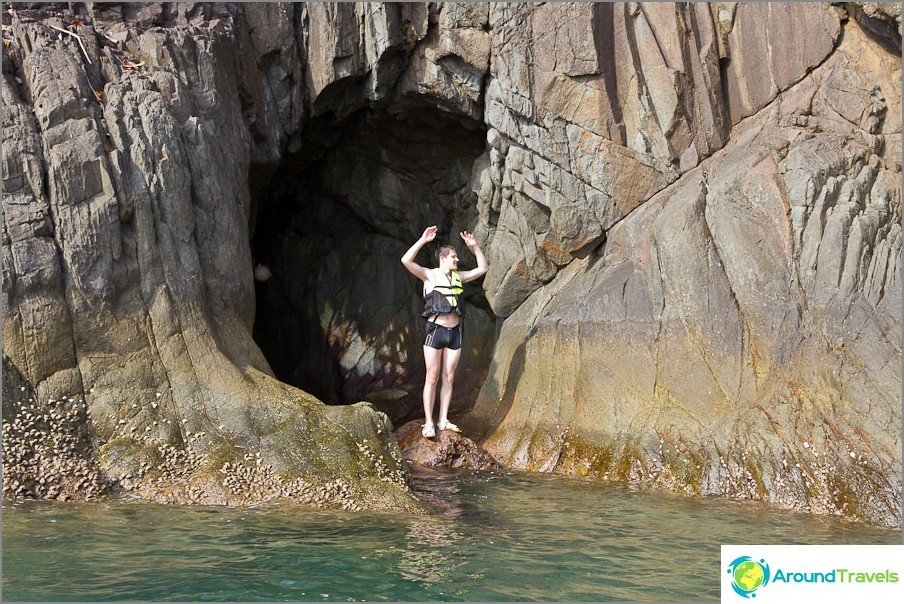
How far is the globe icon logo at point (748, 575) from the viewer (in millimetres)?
4914

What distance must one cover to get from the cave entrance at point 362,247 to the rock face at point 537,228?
0.53 m

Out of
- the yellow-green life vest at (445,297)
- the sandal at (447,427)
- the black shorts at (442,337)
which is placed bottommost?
the sandal at (447,427)

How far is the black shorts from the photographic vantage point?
33.8 ft

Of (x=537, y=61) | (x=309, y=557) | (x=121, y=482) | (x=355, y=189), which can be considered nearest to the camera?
(x=309, y=557)

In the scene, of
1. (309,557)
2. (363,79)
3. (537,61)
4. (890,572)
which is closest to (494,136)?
(537,61)

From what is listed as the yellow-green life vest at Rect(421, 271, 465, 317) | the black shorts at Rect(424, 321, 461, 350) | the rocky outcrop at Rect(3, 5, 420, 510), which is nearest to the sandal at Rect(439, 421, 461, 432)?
the black shorts at Rect(424, 321, 461, 350)

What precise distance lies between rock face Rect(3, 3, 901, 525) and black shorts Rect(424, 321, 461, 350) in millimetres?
1123

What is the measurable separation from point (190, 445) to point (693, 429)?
5012 mm

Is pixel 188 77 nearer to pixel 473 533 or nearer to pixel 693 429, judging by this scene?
pixel 473 533

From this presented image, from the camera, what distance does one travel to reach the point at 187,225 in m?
9.07

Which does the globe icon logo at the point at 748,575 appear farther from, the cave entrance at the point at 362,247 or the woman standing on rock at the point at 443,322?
the cave entrance at the point at 362,247

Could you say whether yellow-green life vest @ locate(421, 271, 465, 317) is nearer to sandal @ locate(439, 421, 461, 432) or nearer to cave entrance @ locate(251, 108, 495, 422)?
sandal @ locate(439, 421, 461, 432)

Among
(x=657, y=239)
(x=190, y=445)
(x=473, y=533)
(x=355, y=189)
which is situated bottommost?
(x=473, y=533)

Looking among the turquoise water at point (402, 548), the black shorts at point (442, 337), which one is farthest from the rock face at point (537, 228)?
the black shorts at point (442, 337)
